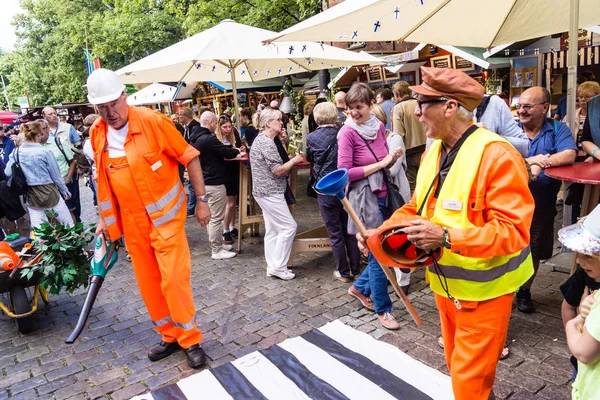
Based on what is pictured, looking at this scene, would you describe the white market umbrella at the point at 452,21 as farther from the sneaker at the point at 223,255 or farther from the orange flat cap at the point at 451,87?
the sneaker at the point at 223,255

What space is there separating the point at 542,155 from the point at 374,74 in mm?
9172

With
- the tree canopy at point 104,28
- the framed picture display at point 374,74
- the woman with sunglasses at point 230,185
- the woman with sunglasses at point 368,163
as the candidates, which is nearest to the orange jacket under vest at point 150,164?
the woman with sunglasses at point 368,163

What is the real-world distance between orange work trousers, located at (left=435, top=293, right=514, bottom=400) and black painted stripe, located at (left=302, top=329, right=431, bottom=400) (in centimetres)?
96

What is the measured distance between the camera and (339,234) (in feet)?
16.5

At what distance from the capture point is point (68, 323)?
15.4 ft

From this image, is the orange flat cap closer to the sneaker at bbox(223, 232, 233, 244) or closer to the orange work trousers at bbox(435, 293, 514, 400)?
the orange work trousers at bbox(435, 293, 514, 400)

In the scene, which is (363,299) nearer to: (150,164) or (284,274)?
(284,274)

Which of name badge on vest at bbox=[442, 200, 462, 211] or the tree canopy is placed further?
the tree canopy

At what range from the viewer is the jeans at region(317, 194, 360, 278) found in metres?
4.94

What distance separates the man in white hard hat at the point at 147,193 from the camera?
133 inches

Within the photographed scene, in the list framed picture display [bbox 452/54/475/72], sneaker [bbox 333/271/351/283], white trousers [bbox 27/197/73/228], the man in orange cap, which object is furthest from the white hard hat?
framed picture display [bbox 452/54/475/72]

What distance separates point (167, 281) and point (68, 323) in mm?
1959

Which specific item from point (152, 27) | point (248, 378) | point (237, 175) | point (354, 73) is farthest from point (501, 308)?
point (152, 27)

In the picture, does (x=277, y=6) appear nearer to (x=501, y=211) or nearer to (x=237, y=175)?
(x=237, y=175)
